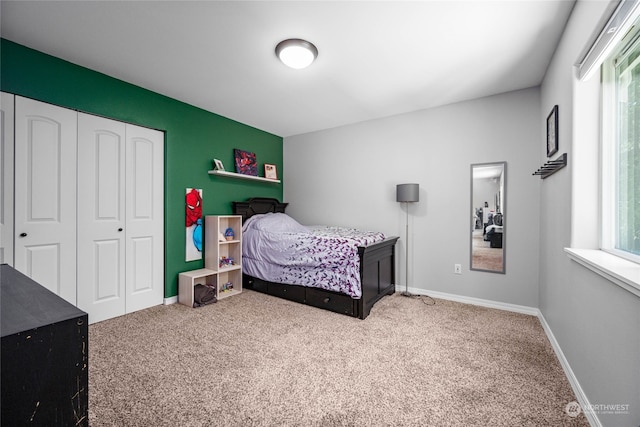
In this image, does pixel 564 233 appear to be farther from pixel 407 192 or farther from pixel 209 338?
pixel 209 338

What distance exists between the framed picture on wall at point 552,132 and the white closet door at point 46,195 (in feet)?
13.8

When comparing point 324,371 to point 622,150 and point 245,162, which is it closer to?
point 622,150

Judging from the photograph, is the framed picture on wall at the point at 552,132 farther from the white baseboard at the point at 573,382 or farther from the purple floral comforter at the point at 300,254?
the purple floral comforter at the point at 300,254

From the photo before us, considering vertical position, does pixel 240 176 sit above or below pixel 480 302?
above

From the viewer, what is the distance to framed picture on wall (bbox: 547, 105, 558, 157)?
7.08 feet

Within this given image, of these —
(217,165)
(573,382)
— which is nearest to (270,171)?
(217,165)

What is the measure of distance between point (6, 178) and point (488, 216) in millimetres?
4587

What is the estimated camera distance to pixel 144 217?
3.03 m

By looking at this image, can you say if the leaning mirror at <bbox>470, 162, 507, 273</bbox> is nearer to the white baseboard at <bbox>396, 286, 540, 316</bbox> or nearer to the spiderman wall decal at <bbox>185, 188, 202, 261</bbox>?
the white baseboard at <bbox>396, 286, 540, 316</bbox>

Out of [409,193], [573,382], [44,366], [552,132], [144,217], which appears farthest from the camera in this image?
[409,193]

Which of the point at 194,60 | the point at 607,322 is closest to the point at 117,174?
the point at 194,60

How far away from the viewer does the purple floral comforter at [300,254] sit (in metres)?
2.83

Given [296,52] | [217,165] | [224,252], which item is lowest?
[224,252]

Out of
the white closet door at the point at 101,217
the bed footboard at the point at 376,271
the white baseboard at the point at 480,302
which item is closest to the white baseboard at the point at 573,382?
the white baseboard at the point at 480,302
